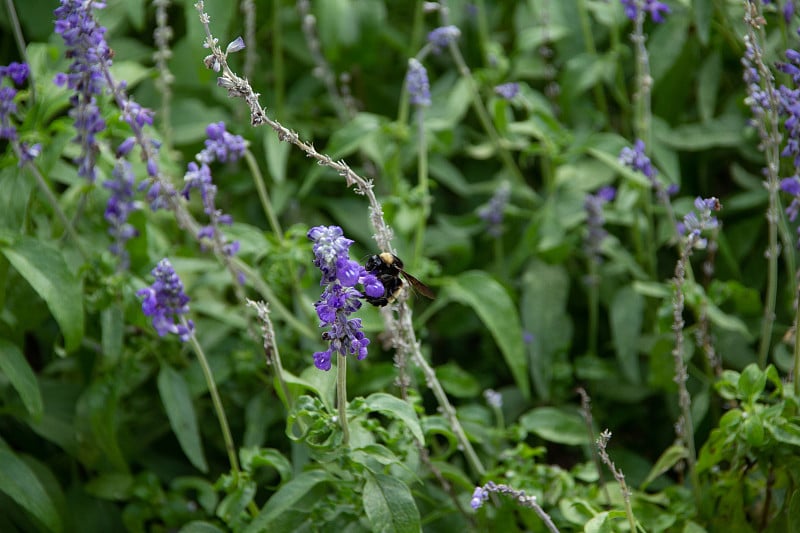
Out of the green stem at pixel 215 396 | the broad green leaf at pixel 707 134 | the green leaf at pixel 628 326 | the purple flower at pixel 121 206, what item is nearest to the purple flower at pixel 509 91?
the broad green leaf at pixel 707 134

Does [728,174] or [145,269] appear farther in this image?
[728,174]

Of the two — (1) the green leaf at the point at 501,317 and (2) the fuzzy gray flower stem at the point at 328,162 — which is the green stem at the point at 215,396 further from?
(1) the green leaf at the point at 501,317

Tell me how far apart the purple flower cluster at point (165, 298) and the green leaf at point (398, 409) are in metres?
0.53

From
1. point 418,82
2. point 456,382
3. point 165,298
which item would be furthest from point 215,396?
point 418,82

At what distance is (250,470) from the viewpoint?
7.00 feet

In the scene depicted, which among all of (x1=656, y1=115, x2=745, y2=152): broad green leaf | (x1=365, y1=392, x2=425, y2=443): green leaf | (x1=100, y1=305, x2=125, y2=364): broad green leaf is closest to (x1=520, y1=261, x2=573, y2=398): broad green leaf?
(x1=656, y1=115, x2=745, y2=152): broad green leaf

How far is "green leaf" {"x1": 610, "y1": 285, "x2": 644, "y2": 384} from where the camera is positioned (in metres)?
2.84

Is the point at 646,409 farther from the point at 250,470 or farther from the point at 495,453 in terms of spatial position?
the point at 250,470

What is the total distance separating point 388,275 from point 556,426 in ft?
3.59

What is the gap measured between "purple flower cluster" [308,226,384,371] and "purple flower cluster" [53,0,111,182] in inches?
36.5

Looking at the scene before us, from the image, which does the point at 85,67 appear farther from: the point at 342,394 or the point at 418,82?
the point at 342,394

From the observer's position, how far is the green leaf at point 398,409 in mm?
1841

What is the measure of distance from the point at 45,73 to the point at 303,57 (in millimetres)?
1207

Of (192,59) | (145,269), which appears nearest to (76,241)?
(145,269)
